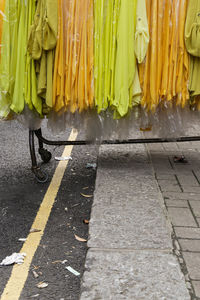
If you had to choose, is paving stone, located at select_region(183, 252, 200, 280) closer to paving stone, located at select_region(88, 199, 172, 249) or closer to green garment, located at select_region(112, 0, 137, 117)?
paving stone, located at select_region(88, 199, 172, 249)

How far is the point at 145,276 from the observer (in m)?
2.42

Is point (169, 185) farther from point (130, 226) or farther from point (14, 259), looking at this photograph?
point (14, 259)

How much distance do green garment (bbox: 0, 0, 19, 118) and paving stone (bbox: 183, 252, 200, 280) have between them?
216cm

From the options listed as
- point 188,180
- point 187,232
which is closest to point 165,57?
point 188,180

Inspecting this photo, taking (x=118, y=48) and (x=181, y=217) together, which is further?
(x=118, y=48)

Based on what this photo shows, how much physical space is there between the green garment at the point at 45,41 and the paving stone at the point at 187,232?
1.60 m

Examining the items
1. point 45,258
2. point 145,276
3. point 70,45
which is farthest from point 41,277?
point 70,45

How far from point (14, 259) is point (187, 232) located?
1221 millimetres

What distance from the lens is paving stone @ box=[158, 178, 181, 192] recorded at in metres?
3.95

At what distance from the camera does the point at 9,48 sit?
12.6ft

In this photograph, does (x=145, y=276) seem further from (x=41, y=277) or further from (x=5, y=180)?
(x=5, y=180)

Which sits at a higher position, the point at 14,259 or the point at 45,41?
the point at 45,41

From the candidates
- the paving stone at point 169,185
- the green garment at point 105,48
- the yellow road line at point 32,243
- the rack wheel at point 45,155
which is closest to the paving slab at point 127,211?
the paving stone at point 169,185

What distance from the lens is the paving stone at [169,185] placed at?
13.0ft
